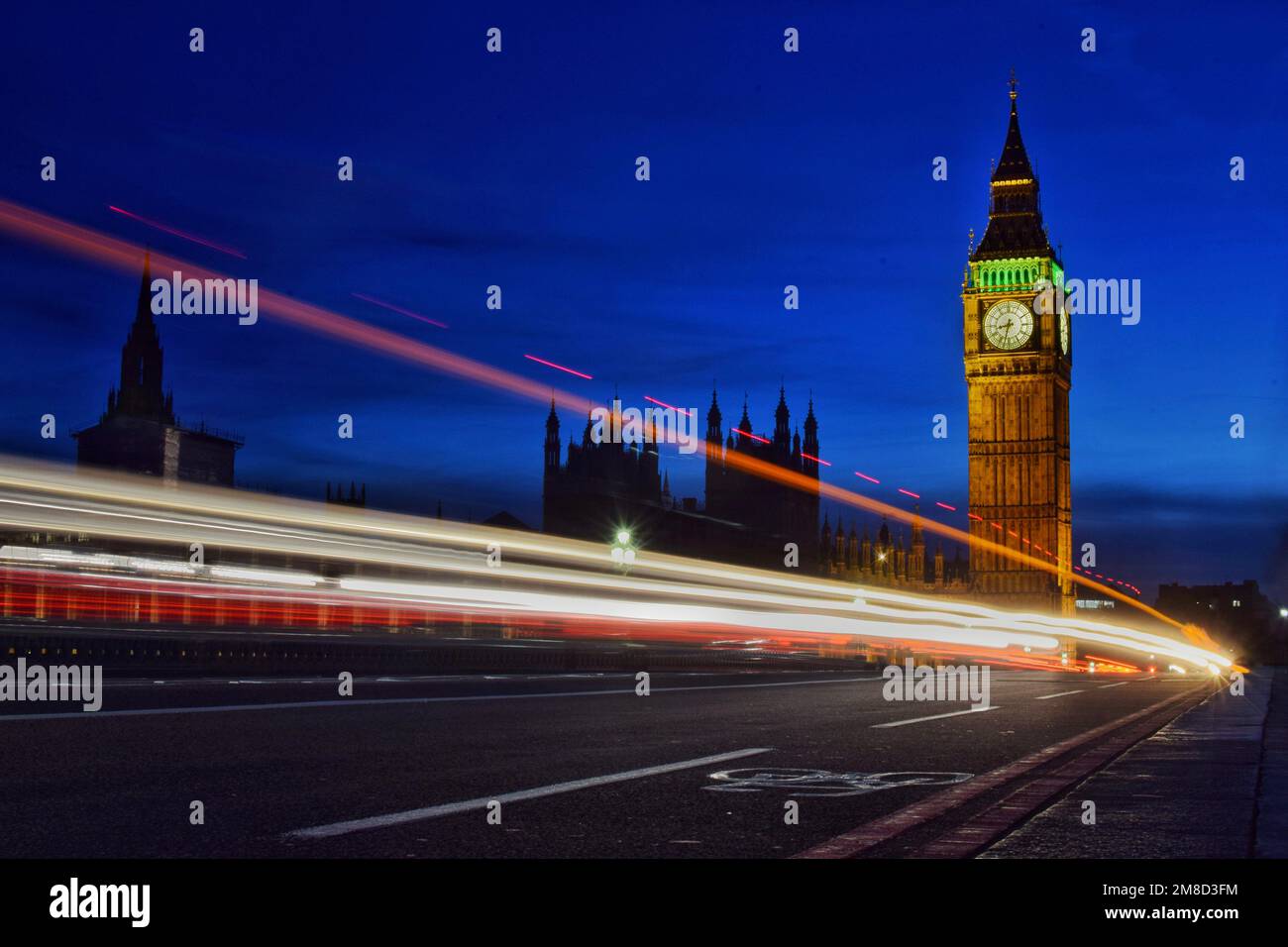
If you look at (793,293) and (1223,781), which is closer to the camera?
(1223,781)

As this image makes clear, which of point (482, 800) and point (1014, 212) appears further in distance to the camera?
point (1014, 212)

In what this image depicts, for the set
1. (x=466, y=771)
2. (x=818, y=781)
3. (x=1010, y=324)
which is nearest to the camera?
(x=818, y=781)

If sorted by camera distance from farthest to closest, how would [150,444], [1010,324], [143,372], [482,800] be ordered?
[143,372] → [1010,324] → [150,444] → [482,800]

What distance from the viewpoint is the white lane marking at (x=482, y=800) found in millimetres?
6539

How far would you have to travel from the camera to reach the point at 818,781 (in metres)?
9.14

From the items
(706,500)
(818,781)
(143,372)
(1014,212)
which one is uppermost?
(1014,212)

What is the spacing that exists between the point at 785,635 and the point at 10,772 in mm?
49899

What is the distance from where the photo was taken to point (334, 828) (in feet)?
21.6

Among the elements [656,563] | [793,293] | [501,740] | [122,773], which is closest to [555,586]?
[656,563]

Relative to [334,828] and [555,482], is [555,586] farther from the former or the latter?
[555,482]

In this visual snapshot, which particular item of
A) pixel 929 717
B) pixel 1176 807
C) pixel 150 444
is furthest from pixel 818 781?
pixel 150 444

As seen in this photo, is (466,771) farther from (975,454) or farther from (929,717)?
(975,454)

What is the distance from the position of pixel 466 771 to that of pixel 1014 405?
412 feet
